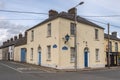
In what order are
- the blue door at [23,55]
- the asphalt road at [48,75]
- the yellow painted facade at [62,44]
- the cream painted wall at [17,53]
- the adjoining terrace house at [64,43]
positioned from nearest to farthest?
1. the asphalt road at [48,75]
2. the yellow painted facade at [62,44]
3. the adjoining terrace house at [64,43]
4. the blue door at [23,55]
5. the cream painted wall at [17,53]

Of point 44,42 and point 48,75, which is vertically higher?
point 44,42

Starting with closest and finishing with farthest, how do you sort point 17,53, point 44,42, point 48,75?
point 48,75
point 44,42
point 17,53

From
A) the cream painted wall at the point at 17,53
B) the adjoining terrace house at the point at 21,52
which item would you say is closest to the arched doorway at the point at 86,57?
the adjoining terrace house at the point at 21,52

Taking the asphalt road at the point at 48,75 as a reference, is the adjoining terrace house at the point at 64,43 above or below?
above

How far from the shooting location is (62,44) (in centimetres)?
2817

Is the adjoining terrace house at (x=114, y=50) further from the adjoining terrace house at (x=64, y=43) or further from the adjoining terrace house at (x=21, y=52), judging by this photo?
the adjoining terrace house at (x=21, y=52)

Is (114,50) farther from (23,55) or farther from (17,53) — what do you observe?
(17,53)

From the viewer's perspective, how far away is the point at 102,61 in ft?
115

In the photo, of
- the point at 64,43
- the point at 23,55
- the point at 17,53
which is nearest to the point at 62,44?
the point at 64,43

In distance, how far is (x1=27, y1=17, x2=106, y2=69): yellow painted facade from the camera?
2797 cm

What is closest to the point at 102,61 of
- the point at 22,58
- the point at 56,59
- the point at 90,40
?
the point at 90,40

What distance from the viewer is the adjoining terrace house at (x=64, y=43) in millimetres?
28156

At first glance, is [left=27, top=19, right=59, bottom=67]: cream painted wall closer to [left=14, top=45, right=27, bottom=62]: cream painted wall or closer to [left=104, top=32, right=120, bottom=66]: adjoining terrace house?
[left=14, top=45, right=27, bottom=62]: cream painted wall

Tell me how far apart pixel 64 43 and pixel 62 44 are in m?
0.37
